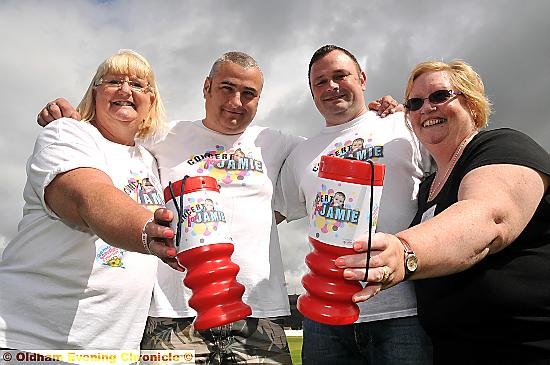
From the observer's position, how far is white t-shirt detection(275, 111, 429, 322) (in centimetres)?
447

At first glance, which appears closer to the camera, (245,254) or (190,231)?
(190,231)

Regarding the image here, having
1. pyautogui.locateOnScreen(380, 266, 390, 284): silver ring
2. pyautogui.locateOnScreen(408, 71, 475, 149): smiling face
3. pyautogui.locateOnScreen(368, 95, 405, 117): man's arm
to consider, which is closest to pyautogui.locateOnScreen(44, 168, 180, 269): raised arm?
pyautogui.locateOnScreen(380, 266, 390, 284): silver ring

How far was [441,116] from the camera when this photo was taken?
4.30 metres

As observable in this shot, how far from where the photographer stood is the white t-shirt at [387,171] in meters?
4.47

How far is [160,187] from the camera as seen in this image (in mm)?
4566

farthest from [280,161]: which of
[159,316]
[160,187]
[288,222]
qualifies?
[159,316]

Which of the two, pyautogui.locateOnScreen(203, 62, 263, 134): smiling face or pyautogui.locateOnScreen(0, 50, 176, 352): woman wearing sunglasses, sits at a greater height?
pyautogui.locateOnScreen(203, 62, 263, 134): smiling face

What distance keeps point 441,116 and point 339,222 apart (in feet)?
7.05

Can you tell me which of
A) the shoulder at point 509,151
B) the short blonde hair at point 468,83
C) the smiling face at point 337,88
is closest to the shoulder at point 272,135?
Result: the smiling face at point 337,88

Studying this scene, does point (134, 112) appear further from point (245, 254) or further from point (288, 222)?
point (288, 222)

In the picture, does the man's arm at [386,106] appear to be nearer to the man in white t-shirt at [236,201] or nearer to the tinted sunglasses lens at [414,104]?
the tinted sunglasses lens at [414,104]

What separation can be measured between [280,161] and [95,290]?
230 cm

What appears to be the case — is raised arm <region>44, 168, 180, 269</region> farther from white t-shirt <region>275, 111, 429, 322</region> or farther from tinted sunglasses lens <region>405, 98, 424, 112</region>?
tinted sunglasses lens <region>405, 98, 424, 112</region>

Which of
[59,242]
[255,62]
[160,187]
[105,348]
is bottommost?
[105,348]
